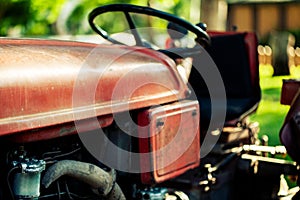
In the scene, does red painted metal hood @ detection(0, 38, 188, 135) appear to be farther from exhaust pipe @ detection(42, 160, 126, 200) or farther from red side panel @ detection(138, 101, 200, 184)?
exhaust pipe @ detection(42, 160, 126, 200)

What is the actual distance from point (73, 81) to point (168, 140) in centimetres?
56

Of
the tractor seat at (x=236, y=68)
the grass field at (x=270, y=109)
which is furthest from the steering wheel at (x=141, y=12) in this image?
the grass field at (x=270, y=109)

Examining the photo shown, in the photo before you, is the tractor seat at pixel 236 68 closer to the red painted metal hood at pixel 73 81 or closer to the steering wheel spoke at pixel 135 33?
the steering wheel spoke at pixel 135 33

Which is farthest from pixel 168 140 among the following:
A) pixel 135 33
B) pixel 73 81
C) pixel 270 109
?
pixel 270 109

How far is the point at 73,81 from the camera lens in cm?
176

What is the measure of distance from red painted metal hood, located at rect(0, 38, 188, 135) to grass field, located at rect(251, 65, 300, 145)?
2.32m

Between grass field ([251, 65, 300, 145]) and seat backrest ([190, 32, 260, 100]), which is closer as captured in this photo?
seat backrest ([190, 32, 260, 100])

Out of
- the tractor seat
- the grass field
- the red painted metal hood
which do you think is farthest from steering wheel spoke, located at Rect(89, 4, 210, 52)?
the grass field

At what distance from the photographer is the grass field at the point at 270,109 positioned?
6.57 m

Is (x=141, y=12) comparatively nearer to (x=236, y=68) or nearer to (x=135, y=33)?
(x=135, y=33)

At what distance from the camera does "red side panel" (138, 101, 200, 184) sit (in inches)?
83.0

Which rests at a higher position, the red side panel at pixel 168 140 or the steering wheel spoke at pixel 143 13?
the steering wheel spoke at pixel 143 13

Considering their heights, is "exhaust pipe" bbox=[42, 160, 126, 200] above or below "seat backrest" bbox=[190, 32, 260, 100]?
below

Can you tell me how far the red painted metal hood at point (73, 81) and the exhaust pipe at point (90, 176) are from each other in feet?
0.54
